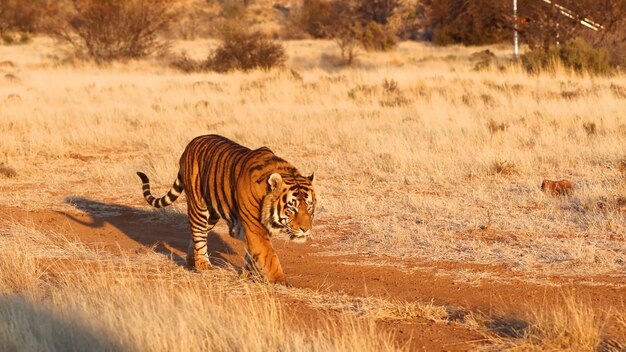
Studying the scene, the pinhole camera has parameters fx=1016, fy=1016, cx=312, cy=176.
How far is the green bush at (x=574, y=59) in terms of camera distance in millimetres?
25609

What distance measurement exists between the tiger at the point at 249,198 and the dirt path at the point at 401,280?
453 mm

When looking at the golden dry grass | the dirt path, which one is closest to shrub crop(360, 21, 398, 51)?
the golden dry grass

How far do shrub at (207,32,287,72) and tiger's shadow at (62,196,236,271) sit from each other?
747 inches

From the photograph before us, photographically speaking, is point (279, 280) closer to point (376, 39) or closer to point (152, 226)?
point (152, 226)

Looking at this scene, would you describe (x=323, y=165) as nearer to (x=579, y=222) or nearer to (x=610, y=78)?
(x=579, y=222)

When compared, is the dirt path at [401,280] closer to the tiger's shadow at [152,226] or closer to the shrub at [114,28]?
the tiger's shadow at [152,226]

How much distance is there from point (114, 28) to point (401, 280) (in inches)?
1215

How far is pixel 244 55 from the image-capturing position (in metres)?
31.8

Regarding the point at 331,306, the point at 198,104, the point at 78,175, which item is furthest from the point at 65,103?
the point at 331,306

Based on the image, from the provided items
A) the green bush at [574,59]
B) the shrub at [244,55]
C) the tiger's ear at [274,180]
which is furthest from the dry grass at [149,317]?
the shrub at [244,55]

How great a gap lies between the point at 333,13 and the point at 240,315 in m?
56.1

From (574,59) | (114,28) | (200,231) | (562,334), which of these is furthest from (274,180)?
(114,28)

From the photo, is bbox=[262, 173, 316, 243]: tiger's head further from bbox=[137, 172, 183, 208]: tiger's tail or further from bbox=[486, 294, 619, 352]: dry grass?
bbox=[137, 172, 183, 208]: tiger's tail

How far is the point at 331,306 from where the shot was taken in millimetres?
7137
